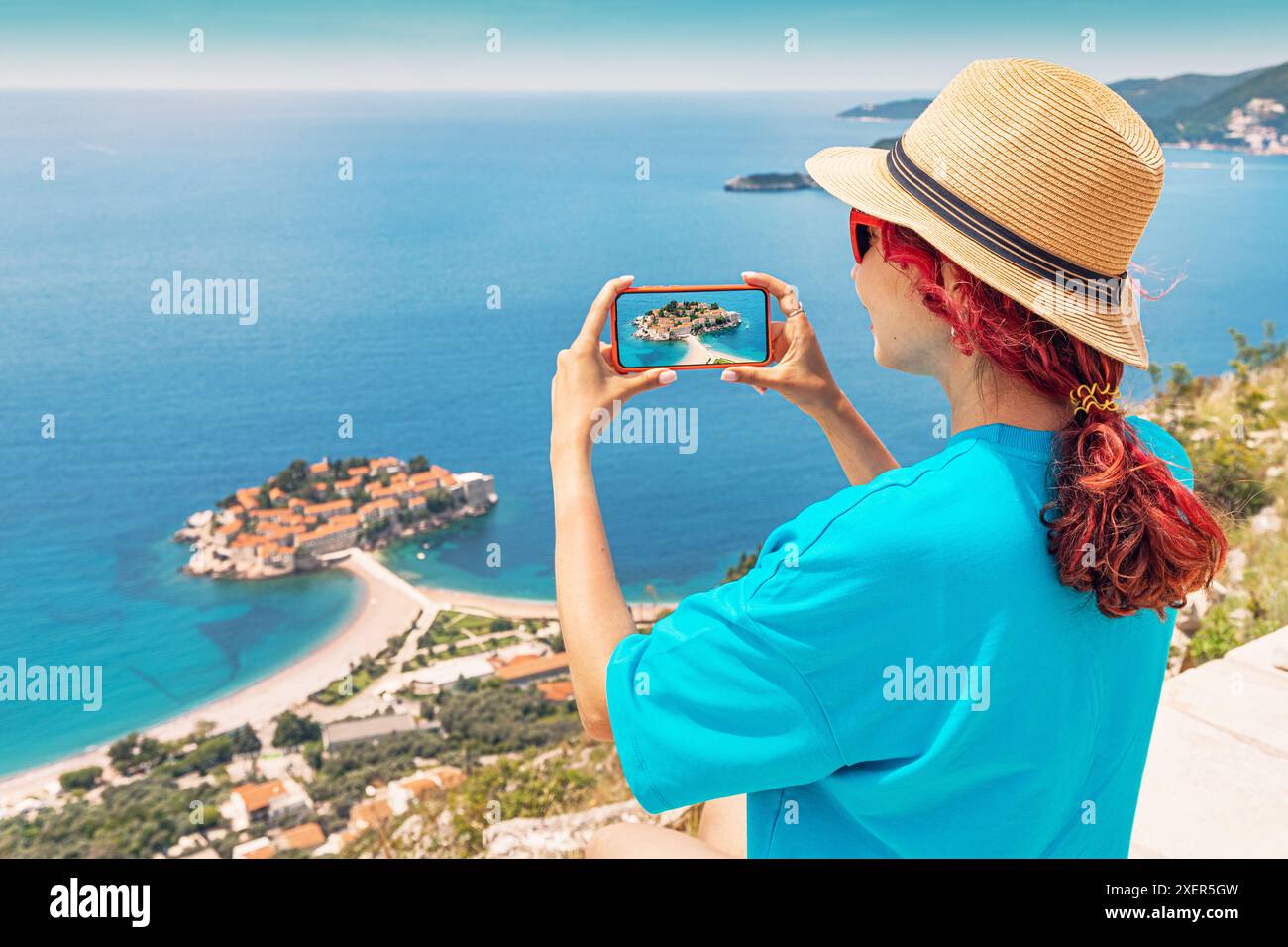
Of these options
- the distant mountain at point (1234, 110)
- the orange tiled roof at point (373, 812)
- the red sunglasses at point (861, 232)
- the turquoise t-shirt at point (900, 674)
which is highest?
the distant mountain at point (1234, 110)

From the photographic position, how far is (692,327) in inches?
47.2

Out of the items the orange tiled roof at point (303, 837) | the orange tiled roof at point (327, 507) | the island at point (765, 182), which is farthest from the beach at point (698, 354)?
the island at point (765, 182)

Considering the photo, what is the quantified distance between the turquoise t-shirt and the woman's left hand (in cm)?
25

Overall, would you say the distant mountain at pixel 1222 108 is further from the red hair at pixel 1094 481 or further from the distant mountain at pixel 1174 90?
the red hair at pixel 1094 481

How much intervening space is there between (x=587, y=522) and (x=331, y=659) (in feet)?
86.9

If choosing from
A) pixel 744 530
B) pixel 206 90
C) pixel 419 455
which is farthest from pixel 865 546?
pixel 206 90

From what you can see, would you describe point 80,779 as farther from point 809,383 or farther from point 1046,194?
point 1046,194

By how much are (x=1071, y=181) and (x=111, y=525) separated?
126 ft

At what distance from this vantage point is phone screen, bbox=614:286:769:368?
1146 millimetres

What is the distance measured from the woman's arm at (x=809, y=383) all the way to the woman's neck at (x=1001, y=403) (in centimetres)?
36

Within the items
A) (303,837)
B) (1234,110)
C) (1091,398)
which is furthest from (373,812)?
(1234,110)

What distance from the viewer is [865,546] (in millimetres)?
742

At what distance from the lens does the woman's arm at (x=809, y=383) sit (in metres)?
1.25

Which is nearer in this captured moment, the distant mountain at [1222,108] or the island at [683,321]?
the island at [683,321]
